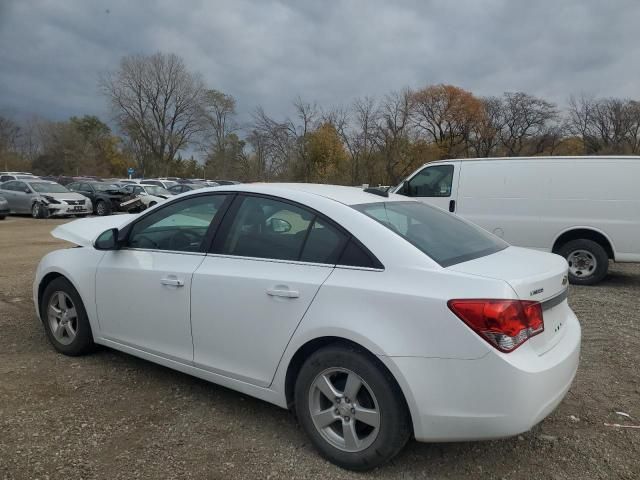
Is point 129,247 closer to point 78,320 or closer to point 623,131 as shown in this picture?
point 78,320

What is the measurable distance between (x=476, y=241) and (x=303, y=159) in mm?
38619

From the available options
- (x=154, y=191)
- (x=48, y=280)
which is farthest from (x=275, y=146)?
(x=48, y=280)

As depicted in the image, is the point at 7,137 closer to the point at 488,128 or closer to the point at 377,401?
the point at 488,128

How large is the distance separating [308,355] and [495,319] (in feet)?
3.38

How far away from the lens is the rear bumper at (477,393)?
2287 mm

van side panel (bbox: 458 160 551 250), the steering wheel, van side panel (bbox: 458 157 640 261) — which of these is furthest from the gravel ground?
van side panel (bbox: 458 160 551 250)

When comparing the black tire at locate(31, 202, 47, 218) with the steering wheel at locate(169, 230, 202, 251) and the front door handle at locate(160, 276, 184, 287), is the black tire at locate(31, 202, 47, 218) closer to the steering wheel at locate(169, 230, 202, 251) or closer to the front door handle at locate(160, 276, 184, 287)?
the steering wheel at locate(169, 230, 202, 251)

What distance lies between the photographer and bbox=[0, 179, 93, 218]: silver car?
19.7 meters

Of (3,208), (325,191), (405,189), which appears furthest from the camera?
(3,208)

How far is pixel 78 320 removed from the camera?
404 centimetres

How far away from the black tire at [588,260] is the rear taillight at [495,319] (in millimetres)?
5957

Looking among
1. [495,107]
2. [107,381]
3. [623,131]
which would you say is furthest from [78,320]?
[623,131]

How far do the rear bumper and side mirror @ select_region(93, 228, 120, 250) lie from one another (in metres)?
2.31

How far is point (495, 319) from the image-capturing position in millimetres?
2301
